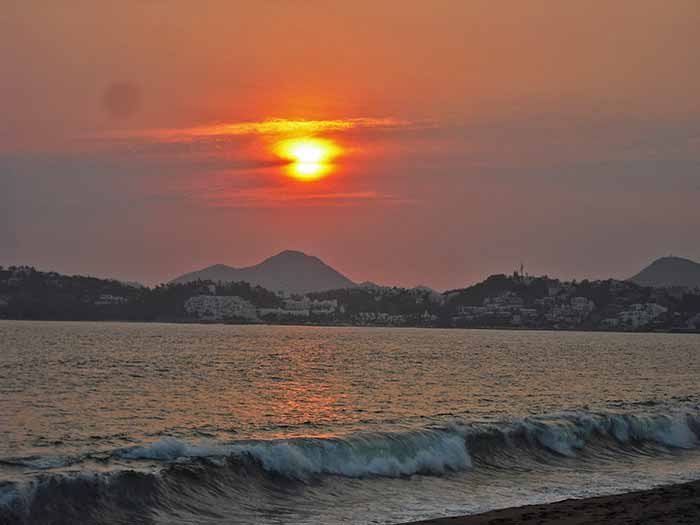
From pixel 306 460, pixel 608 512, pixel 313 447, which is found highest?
pixel 313 447

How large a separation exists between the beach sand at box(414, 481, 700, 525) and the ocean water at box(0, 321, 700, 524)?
3.89 feet

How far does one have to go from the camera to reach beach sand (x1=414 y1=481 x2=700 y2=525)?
23.8 meters

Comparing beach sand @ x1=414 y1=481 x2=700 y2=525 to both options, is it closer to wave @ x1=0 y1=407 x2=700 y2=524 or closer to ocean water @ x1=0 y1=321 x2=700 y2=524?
ocean water @ x1=0 y1=321 x2=700 y2=524

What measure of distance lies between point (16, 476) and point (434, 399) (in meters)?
32.8

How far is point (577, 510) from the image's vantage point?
25.3 metres

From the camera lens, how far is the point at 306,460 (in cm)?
3161

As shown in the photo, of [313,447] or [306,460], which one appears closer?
[306,460]

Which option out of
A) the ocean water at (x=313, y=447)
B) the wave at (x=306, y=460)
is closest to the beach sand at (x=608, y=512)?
the ocean water at (x=313, y=447)

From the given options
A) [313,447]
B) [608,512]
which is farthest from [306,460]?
[608,512]

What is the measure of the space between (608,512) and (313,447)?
11054mm

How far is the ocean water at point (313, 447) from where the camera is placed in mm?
25922

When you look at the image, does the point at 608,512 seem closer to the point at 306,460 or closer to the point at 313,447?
the point at 306,460

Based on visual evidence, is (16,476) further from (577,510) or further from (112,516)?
(577,510)

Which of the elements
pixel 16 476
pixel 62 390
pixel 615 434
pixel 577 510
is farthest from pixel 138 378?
pixel 577 510
